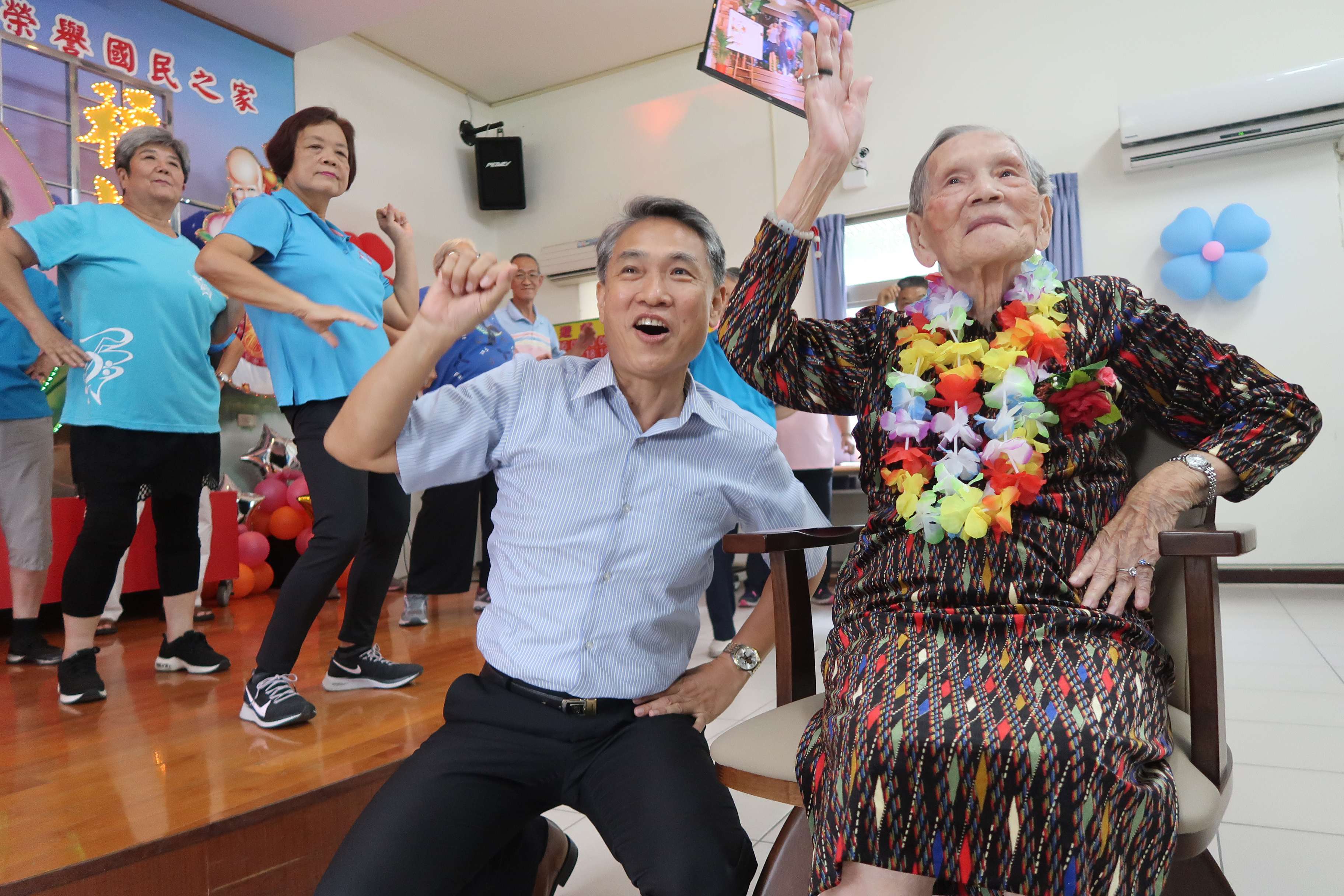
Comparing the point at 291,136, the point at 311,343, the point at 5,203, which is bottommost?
the point at 311,343

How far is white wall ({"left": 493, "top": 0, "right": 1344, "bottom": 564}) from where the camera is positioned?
4711 millimetres

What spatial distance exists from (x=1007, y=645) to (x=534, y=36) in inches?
247

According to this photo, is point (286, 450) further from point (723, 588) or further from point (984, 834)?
point (984, 834)

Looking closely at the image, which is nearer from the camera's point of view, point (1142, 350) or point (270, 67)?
point (1142, 350)

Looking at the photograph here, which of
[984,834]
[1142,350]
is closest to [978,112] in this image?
[1142,350]

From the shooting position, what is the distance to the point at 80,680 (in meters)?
2.34

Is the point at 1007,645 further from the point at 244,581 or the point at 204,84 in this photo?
the point at 204,84

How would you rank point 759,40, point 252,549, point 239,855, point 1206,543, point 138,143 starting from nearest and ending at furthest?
1. point 1206,543
2. point 239,855
3. point 138,143
4. point 759,40
5. point 252,549

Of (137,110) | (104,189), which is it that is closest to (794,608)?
(104,189)

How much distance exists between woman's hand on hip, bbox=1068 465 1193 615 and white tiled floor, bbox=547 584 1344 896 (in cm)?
87

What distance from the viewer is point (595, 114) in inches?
270

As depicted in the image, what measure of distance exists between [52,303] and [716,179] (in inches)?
168

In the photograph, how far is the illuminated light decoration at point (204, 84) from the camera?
193 inches

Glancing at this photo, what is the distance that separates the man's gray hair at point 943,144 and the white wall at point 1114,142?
13.8 ft
